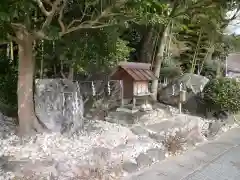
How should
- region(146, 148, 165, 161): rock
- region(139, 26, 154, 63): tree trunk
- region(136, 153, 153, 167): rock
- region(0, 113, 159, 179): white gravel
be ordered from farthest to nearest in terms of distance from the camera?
1. region(139, 26, 154, 63): tree trunk
2. region(146, 148, 165, 161): rock
3. region(136, 153, 153, 167): rock
4. region(0, 113, 159, 179): white gravel

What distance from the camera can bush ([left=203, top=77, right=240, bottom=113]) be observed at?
7.96m

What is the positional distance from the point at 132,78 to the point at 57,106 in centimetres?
160

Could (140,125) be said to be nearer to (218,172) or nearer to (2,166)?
(218,172)

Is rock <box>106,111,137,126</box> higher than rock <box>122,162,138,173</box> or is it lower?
higher

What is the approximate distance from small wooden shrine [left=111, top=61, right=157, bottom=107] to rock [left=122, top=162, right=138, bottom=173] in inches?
74.4

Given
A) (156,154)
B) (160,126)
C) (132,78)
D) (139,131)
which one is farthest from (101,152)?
(160,126)

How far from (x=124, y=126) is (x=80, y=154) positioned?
6.08ft

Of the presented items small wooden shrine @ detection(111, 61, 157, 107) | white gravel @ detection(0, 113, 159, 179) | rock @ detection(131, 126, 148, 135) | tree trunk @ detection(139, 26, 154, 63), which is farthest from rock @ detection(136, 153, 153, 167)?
tree trunk @ detection(139, 26, 154, 63)

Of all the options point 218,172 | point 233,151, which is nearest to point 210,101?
point 233,151

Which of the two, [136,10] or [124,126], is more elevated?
[136,10]

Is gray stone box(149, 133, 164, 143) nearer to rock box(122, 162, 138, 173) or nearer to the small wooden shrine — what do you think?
the small wooden shrine

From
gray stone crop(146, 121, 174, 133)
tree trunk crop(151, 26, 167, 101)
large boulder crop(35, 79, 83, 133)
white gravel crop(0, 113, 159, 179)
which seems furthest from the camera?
tree trunk crop(151, 26, 167, 101)

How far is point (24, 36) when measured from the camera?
4.67 metres

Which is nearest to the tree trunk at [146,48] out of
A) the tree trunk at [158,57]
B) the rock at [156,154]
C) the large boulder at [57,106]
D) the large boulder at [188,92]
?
the tree trunk at [158,57]
